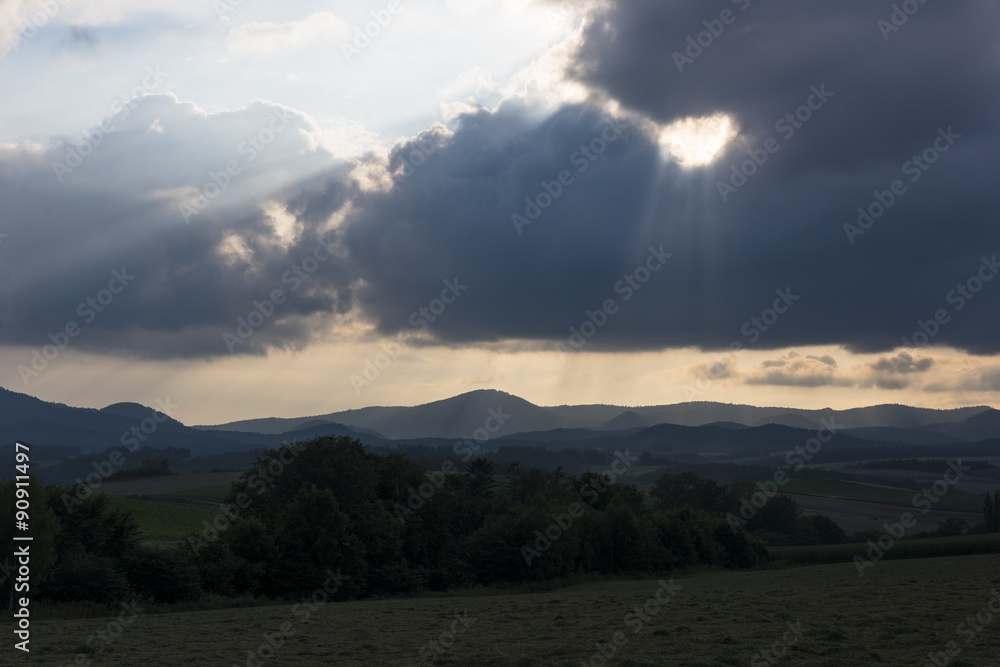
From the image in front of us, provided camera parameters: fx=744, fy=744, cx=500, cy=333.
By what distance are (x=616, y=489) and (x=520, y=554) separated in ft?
130

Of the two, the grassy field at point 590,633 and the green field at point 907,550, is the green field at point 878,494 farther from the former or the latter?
the grassy field at point 590,633

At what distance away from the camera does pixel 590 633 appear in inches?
989

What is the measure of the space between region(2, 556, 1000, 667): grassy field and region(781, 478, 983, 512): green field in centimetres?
14594

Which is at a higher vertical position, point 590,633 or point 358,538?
point 590,633

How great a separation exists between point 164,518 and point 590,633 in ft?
319

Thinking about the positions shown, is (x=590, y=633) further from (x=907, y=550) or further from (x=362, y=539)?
(x=907, y=550)

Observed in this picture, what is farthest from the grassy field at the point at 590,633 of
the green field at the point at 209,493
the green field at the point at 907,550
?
the green field at the point at 209,493

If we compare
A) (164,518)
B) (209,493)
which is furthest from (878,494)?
(164,518)

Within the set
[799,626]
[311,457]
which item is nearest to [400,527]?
[311,457]

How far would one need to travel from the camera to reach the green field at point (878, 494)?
6270 inches

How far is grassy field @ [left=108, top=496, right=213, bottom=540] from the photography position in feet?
300

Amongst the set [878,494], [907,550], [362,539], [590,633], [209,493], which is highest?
[590,633]

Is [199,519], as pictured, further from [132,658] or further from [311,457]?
[132,658]

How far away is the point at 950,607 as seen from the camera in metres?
26.2
